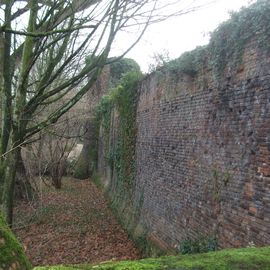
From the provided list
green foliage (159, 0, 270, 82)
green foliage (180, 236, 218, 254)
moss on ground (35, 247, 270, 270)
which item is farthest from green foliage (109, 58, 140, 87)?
moss on ground (35, 247, 270, 270)

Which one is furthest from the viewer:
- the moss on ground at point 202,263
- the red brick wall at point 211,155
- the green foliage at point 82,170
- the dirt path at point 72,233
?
the green foliage at point 82,170

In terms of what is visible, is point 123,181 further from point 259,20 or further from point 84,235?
point 259,20

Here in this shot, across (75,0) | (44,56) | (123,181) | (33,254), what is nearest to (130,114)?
(123,181)

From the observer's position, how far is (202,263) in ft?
6.88

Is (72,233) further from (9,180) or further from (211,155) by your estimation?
(211,155)

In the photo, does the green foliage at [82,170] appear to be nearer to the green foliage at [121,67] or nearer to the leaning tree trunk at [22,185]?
the green foliage at [121,67]

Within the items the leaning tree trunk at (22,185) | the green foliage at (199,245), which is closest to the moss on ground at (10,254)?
the green foliage at (199,245)

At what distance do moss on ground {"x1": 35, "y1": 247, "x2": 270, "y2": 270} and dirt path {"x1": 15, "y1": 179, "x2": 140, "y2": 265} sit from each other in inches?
211

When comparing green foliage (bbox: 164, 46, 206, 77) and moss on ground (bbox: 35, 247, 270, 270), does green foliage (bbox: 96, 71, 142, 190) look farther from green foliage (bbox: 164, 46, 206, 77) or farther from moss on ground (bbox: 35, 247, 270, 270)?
moss on ground (bbox: 35, 247, 270, 270)

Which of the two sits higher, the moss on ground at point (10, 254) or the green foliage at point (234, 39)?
the green foliage at point (234, 39)

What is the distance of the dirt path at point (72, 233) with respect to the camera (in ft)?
31.9

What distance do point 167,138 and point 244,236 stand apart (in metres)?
4.11

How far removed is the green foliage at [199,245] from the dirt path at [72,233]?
4.49 ft

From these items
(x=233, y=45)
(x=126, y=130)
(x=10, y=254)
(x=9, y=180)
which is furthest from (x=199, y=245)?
(x=126, y=130)
